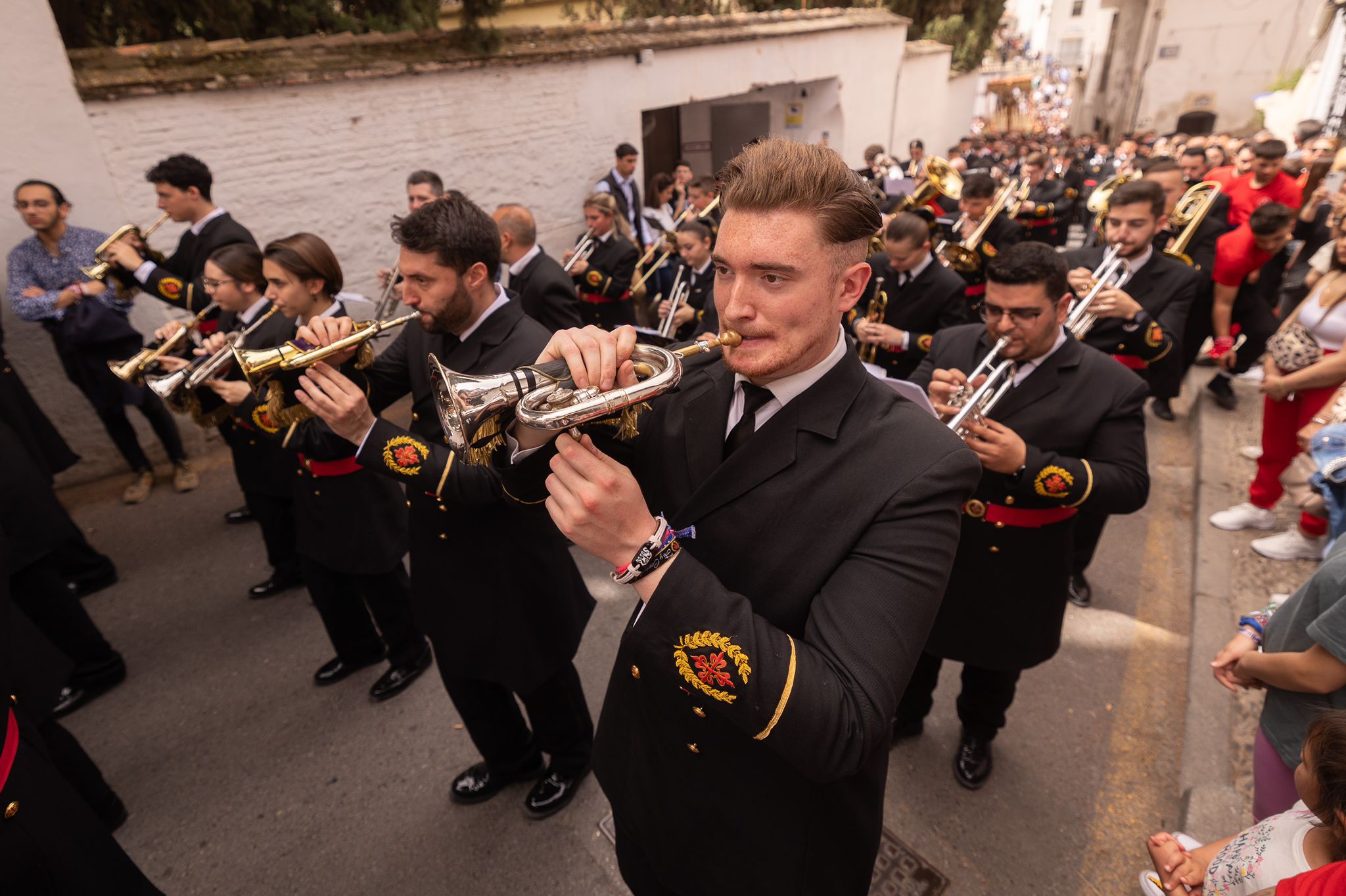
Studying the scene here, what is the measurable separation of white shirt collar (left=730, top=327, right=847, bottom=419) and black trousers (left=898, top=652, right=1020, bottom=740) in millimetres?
2123

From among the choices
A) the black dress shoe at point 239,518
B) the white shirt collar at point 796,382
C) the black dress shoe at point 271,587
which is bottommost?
the black dress shoe at point 239,518

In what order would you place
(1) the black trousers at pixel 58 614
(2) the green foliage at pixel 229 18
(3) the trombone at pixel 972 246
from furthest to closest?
(2) the green foliage at pixel 229 18, (3) the trombone at pixel 972 246, (1) the black trousers at pixel 58 614

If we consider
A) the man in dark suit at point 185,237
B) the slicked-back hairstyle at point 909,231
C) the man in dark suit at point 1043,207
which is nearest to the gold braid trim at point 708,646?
the slicked-back hairstyle at point 909,231

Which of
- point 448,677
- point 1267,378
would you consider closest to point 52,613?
point 448,677

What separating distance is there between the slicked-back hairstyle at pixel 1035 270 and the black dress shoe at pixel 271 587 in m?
5.01

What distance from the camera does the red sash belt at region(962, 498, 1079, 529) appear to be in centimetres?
296

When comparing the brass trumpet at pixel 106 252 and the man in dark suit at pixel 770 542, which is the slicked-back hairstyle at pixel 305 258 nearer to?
the man in dark suit at pixel 770 542

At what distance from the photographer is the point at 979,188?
7316 mm

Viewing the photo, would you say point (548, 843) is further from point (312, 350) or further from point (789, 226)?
point (789, 226)

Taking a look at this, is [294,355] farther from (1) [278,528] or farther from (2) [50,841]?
(1) [278,528]

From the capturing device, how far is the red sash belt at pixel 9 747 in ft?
6.17

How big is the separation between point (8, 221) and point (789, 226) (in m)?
7.47

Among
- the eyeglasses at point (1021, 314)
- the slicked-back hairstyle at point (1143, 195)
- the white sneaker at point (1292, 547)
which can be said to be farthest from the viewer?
the white sneaker at point (1292, 547)

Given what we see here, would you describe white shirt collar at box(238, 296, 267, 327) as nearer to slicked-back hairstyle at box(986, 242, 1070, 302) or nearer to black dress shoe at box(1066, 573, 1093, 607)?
slicked-back hairstyle at box(986, 242, 1070, 302)
